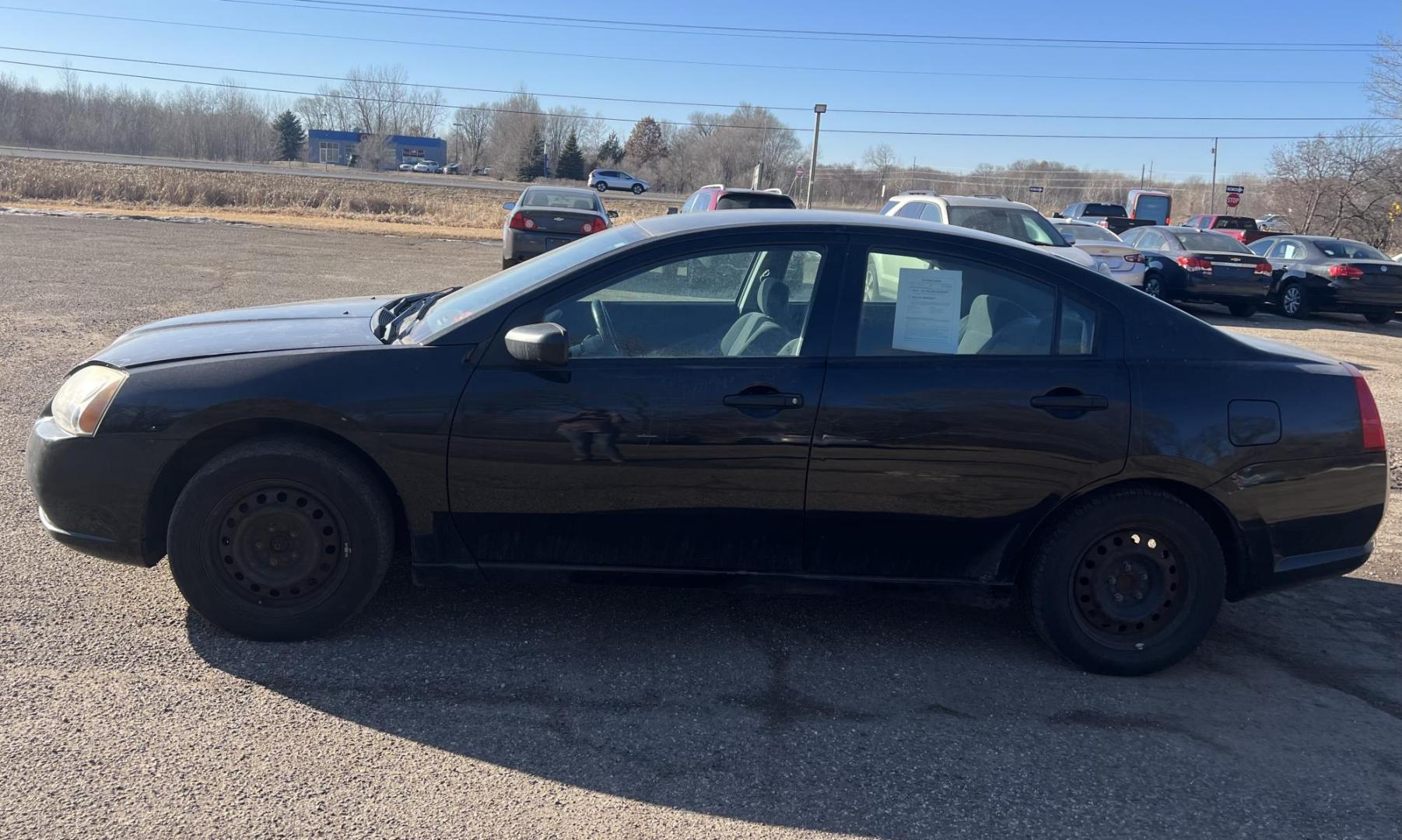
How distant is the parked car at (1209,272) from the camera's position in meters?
17.5

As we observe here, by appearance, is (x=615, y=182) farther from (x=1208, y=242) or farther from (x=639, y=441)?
(x=639, y=441)

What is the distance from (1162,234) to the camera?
19.1 m

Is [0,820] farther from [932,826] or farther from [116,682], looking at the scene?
[932,826]

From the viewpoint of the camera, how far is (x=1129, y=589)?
3910mm

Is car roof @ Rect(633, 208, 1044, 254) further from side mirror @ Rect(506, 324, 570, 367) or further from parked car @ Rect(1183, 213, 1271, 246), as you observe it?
parked car @ Rect(1183, 213, 1271, 246)

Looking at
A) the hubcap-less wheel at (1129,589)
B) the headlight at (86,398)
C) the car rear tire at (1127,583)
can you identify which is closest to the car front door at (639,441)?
the car rear tire at (1127,583)

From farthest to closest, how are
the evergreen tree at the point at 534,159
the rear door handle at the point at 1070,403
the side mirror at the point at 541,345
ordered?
1. the evergreen tree at the point at 534,159
2. the rear door handle at the point at 1070,403
3. the side mirror at the point at 541,345

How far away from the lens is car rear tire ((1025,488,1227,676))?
12.6ft

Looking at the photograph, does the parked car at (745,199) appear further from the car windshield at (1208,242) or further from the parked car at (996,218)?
the car windshield at (1208,242)

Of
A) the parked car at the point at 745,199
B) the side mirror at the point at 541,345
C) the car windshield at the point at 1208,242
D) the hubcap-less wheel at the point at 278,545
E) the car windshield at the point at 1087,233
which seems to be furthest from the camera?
the car windshield at the point at 1208,242

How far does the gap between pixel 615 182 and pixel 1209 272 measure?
5339cm

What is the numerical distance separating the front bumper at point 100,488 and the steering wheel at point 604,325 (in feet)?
5.20

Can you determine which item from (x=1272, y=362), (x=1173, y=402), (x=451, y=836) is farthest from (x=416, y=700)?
(x=1272, y=362)

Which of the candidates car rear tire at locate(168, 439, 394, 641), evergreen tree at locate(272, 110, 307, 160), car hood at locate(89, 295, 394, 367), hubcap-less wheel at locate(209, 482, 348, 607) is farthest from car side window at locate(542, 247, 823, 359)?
evergreen tree at locate(272, 110, 307, 160)
